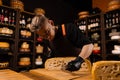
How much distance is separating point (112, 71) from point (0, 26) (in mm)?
3274

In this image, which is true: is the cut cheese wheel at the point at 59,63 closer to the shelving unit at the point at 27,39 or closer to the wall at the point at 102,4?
the shelving unit at the point at 27,39

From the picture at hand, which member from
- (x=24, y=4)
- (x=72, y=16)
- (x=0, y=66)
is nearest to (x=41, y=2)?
(x=24, y=4)

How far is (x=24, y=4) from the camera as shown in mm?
4098

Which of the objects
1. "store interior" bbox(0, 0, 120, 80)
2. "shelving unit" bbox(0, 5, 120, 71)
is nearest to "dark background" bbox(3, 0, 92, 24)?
"store interior" bbox(0, 0, 120, 80)

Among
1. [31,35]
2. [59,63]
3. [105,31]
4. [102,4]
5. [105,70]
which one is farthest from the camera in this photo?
[102,4]

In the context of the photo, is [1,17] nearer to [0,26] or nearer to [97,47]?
[0,26]

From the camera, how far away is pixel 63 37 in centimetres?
158

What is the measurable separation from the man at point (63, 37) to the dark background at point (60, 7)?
8.82 feet

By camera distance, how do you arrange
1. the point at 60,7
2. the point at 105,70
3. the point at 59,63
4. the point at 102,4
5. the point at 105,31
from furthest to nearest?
the point at 60,7, the point at 102,4, the point at 105,31, the point at 59,63, the point at 105,70

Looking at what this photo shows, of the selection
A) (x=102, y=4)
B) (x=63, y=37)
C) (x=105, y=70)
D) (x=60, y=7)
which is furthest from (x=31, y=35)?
(x=105, y=70)

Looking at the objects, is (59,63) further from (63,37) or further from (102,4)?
(102,4)

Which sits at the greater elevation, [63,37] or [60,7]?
[60,7]

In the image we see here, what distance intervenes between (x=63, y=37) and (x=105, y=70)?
1013 mm

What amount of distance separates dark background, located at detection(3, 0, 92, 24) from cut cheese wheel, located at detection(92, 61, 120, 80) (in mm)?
3672
